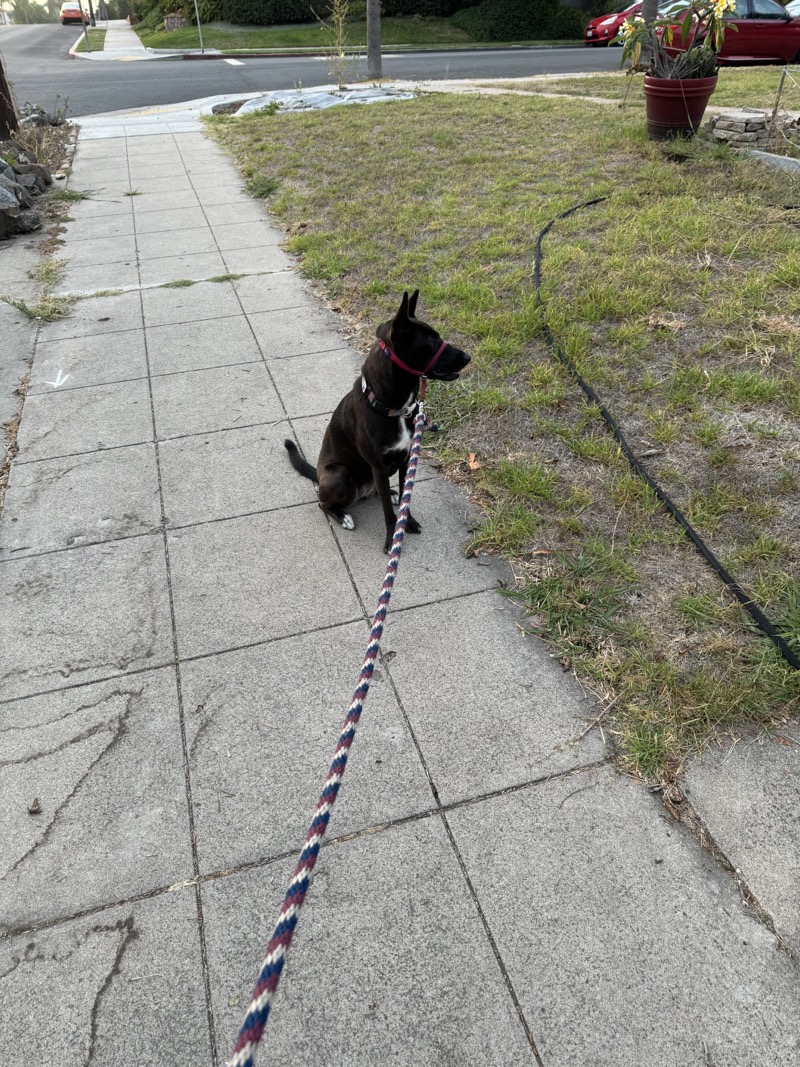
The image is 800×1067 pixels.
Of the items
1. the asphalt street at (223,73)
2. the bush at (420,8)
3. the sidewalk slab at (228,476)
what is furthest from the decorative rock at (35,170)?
the bush at (420,8)

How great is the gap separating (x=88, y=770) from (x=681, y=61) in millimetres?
9016

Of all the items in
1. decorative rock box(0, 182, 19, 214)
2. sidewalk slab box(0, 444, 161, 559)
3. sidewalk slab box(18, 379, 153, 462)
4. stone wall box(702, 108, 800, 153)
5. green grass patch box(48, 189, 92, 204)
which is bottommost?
sidewalk slab box(0, 444, 161, 559)

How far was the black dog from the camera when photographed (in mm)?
2865

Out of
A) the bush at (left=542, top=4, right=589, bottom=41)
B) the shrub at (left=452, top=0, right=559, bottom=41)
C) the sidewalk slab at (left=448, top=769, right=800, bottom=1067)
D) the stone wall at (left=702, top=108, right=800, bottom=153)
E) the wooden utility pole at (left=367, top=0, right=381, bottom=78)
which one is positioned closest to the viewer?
the sidewalk slab at (left=448, top=769, right=800, bottom=1067)

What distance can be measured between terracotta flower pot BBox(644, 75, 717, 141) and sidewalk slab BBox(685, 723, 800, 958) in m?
7.77

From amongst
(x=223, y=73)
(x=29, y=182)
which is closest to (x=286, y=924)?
(x=29, y=182)

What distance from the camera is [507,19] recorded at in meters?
30.0

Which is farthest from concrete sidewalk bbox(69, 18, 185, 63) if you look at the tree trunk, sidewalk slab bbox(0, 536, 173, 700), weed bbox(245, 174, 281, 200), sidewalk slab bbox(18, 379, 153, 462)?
sidewalk slab bbox(0, 536, 173, 700)

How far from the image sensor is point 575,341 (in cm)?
473

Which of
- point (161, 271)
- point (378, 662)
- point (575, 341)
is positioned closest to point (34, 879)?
point (378, 662)

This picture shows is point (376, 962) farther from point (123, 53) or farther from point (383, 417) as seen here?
point (123, 53)

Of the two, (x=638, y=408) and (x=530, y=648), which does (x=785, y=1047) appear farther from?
(x=638, y=408)

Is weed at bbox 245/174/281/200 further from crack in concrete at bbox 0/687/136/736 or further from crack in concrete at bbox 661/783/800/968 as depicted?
crack in concrete at bbox 661/783/800/968

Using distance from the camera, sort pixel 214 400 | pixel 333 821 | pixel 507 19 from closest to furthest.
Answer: pixel 333 821 < pixel 214 400 < pixel 507 19
